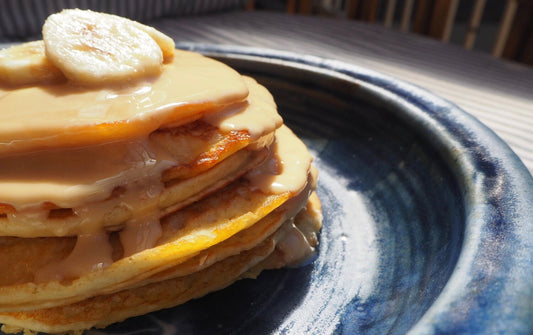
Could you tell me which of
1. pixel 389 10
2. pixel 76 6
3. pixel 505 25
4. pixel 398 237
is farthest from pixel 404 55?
pixel 76 6

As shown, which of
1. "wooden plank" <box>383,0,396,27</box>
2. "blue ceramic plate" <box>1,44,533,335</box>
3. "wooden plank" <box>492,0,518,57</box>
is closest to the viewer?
"blue ceramic plate" <box>1,44,533,335</box>

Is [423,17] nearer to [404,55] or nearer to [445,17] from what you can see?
[445,17]

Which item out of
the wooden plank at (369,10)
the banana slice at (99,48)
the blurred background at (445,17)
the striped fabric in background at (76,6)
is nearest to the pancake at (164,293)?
the banana slice at (99,48)

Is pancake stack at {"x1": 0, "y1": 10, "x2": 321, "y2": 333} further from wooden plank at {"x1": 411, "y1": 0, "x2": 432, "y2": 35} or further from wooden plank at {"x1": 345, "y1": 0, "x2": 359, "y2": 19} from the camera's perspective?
wooden plank at {"x1": 345, "y1": 0, "x2": 359, "y2": 19}

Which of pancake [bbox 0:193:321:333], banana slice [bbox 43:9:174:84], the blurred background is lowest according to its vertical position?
pancake [bbox 0:193:321:333]

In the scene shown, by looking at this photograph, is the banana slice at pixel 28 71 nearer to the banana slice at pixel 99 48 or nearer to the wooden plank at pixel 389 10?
the banana slice at pixel 99 48

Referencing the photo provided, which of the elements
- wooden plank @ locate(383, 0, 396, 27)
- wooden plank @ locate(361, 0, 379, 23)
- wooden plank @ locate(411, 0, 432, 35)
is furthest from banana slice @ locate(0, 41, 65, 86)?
A: wooden plank @ locate(383, 0, 396, 27)
